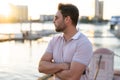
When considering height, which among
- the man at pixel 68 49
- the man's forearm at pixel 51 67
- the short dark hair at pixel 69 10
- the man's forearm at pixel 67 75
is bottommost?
the man's forearm at pixel 67 75

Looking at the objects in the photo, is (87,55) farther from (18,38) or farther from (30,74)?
(18,38)

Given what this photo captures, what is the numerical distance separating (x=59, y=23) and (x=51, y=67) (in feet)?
1.35

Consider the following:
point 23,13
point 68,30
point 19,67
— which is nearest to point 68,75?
point 68,30

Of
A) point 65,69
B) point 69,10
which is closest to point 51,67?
point 65,69

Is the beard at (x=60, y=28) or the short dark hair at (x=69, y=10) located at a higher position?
the short dark hair at (x=69, y=10)

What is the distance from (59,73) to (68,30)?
399mm

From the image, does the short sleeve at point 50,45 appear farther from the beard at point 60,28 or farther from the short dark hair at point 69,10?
the short dark hair at point 69,10

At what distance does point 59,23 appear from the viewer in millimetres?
3555

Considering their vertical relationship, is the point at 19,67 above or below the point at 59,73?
below

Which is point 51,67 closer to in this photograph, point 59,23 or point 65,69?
point 65,69

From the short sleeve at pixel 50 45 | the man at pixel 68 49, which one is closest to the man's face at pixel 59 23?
the man at pixel 68 49

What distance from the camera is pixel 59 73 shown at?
11.7 feet

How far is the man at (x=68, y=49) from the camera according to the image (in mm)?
3485

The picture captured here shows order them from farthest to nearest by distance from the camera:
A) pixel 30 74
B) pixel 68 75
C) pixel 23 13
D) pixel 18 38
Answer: pixel 23 13, pixel 18 38, pixel 30 74, pixel 68 75
